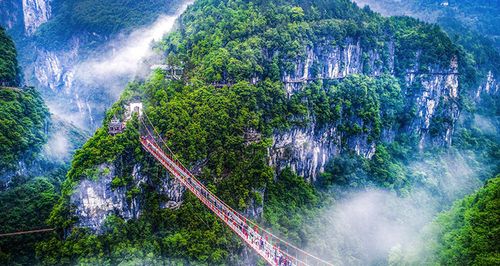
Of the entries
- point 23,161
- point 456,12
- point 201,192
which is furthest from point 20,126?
point 456,12

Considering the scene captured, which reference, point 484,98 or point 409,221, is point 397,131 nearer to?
point 409,221

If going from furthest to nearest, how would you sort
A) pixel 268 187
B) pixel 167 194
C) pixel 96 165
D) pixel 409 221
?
pixel 409 221 < pixel 268 187 < pixel 167 194 < pixel 96 165

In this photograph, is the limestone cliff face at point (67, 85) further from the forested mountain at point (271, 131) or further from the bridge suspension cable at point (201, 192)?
the bridge suspension cable at point (201, 192)

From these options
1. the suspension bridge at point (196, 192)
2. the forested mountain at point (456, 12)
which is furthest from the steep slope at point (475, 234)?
the forested mountain at point (456, 12)

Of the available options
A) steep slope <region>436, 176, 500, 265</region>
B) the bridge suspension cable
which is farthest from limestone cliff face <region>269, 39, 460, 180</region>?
steep slope <region>436, 176, 500, 265</region>

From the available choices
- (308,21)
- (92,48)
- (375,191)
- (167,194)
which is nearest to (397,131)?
(375,191)

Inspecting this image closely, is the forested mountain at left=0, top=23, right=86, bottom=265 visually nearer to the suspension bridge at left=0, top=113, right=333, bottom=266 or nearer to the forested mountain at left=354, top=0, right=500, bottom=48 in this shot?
the suspension bridge at left=0, top=113, right=333, bottom=266
